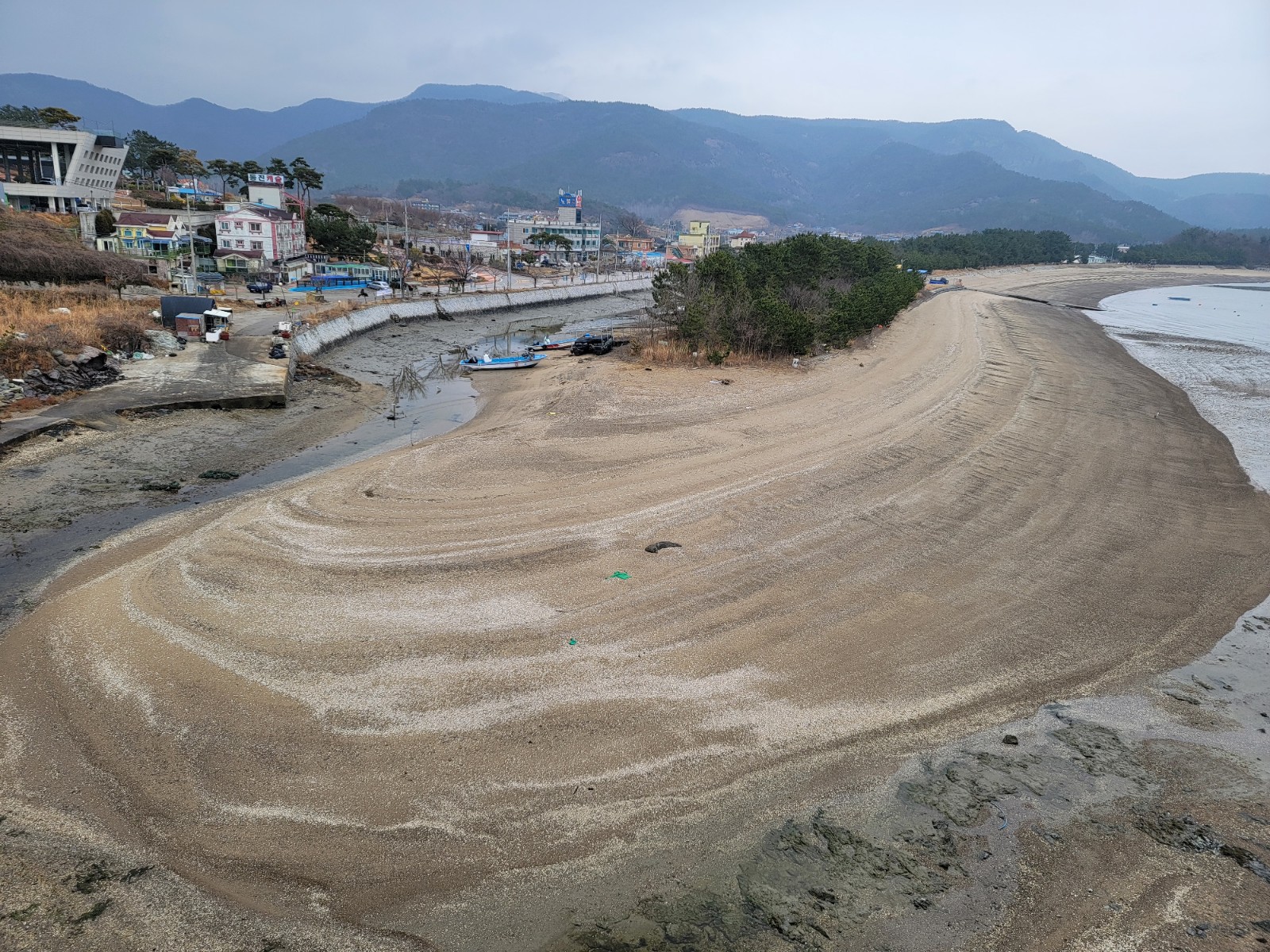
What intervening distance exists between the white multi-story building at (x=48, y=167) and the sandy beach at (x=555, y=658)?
218 feet

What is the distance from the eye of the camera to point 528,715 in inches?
329

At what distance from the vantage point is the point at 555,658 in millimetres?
9430

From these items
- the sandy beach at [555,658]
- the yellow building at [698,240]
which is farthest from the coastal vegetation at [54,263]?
the yellow building at [698,240]

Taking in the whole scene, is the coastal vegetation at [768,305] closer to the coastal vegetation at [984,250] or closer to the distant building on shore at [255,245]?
the distant building on shore at [255,245]

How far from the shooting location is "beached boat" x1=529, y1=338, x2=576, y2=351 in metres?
38.0

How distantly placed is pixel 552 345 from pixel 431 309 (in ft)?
56.5

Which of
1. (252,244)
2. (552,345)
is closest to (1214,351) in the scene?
(552,345)

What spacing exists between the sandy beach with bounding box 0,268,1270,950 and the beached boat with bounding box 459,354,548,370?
14.5 meters

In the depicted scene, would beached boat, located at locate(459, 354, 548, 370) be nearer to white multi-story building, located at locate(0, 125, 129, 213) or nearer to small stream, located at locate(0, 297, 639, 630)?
small stream, located at locate(0, 297, 639, 630)

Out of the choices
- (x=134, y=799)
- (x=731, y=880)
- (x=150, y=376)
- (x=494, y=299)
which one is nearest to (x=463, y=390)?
(x=150, y=376)

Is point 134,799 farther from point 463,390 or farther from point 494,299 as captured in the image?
point 494,299

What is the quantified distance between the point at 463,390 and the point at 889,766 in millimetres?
Result: 24059

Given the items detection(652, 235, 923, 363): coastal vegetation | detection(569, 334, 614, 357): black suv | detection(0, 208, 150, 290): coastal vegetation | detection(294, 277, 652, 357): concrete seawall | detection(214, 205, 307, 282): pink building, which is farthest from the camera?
detection(214, 205, 307, 282): pink building

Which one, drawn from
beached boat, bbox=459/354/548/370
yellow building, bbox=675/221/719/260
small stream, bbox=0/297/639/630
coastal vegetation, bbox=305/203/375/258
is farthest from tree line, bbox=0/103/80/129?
yellow building, bbox=675/221/719/260
